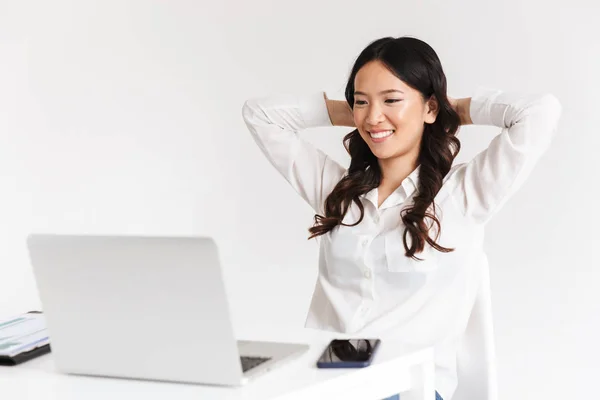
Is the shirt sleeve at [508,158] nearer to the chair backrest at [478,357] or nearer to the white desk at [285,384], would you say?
the chair backrest at [478,357]

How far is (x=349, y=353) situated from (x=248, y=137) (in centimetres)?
234

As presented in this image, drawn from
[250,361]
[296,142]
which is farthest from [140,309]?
[296,142]

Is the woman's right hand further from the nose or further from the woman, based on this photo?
the nose

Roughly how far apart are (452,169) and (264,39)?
1.58m

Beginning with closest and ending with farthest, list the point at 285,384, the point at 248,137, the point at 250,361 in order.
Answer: the point at 285,384
the point at 250,361
the point at 248,137

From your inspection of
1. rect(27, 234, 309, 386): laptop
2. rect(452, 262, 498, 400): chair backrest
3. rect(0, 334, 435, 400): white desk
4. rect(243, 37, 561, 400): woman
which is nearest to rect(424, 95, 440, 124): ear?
rect(243, 37, 561, 400): woman

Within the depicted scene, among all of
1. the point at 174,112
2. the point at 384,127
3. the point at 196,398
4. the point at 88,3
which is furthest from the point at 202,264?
the point at 88,3

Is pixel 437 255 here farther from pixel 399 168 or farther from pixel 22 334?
pixel 22 334

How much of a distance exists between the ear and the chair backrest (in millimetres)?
426

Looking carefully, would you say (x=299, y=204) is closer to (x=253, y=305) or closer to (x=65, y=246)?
(x=253, y=305)

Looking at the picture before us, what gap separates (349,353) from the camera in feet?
5.07

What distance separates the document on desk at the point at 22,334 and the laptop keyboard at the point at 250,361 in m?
0.40

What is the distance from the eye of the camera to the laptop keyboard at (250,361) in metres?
1.47

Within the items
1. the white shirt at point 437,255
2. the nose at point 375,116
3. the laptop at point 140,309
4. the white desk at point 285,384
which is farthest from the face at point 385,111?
the laptop at point 140,309
